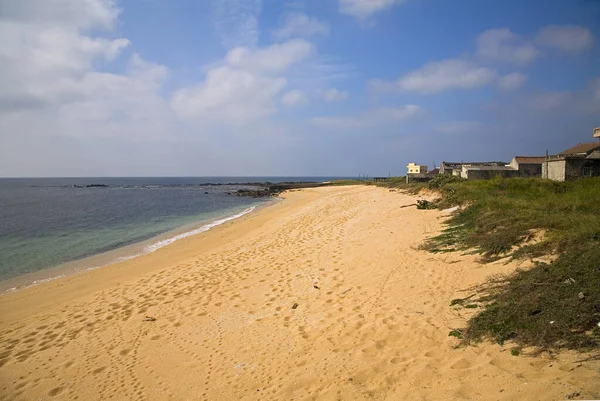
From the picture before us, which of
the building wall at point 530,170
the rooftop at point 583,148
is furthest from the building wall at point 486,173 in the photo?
the rooftop at point 583,148

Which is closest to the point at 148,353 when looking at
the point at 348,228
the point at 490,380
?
the point at 490,380

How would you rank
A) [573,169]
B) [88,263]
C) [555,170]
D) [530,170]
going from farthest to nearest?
[530,170] → [555,170] → [573,169] → [88,263]

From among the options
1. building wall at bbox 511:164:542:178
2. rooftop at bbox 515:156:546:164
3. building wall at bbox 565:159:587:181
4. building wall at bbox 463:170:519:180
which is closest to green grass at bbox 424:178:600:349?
building wall at bbox 565:159:587:181

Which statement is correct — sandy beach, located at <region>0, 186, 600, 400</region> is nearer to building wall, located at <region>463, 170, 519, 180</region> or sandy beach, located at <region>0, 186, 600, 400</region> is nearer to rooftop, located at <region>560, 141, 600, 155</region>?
building wall, located at <region>463, 170, 519, 180</region>

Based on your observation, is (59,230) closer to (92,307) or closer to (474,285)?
(92,307)

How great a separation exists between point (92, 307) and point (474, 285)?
332 inches

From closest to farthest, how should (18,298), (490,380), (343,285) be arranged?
(490,380) < (343,285) < (18,298)

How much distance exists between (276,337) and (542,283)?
4.09m

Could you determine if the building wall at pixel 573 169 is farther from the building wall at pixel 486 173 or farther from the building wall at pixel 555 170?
the building wall at pixel 486 173

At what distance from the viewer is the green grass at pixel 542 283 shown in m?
3.87

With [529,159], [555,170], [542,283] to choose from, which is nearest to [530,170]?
[529,159]

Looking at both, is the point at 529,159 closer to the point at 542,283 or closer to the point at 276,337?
the point at 542,283

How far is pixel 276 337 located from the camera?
17.5ft

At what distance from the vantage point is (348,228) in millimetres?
14617
